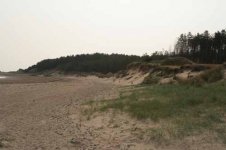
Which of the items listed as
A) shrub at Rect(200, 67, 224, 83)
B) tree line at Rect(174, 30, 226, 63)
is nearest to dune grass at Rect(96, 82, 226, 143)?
shrub at Rect(200, 67, 224, 83)

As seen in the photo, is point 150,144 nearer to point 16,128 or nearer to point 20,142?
point 20,142

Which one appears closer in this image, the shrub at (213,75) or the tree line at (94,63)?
the shrub at (213,75)

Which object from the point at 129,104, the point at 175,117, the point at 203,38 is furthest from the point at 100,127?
the point at 203,38

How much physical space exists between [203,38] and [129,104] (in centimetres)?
6688

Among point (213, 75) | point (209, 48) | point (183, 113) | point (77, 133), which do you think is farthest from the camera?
point (209, 48)

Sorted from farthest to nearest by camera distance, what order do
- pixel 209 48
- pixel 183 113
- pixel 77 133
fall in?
pixel 209 48 → pixel 183 113 → pixel 77 133

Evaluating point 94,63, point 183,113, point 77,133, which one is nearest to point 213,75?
point 183,113

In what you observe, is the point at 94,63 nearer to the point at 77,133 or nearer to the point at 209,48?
the point at 209,48

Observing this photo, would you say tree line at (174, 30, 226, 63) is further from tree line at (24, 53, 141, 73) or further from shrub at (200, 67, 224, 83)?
shrub at (200, 67, 224, 83)

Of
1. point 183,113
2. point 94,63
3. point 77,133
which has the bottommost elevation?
point 77,133

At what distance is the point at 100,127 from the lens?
16.4 m

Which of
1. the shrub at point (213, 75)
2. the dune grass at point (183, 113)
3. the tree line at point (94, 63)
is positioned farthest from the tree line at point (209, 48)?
the dune grass at point (183, 113)

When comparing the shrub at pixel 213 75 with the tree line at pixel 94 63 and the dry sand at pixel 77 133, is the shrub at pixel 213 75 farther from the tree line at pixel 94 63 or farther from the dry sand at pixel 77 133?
the tree line at pixel 94 63

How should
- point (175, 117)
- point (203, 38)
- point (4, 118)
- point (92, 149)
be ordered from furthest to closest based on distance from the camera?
point (203, 38) < point (4, 118) < point (175, 117) < point (92, 149)
